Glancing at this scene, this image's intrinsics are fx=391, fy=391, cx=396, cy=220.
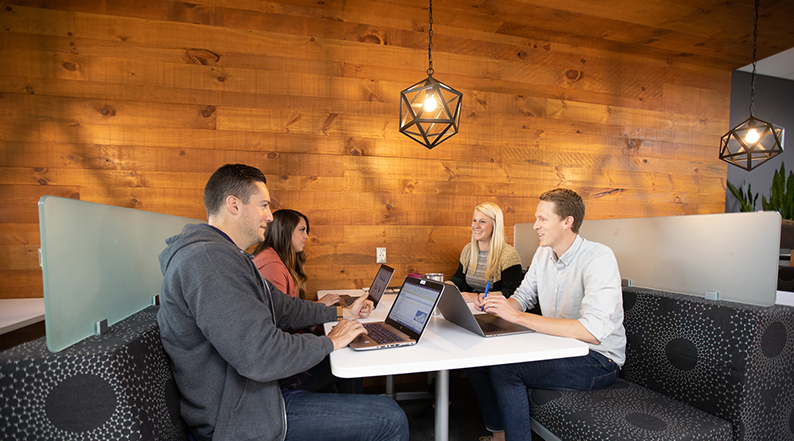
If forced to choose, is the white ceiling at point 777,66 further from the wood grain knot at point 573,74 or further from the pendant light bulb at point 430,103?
the pendant light bulb at point 430,103

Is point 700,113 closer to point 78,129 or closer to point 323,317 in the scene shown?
point 323,317

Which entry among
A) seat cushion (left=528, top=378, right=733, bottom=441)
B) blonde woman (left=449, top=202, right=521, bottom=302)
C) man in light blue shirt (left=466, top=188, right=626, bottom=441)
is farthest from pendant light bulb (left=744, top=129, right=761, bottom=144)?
seat cushion (left=528, top=378, right=733, bottom=441)

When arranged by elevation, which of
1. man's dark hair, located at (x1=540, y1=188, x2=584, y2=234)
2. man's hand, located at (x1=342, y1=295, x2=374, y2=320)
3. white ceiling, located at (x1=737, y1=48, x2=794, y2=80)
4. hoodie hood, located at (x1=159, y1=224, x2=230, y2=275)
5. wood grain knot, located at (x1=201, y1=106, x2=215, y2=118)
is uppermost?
white ceiling, located at (x1=737, y1=48, x2=794, y2=80)

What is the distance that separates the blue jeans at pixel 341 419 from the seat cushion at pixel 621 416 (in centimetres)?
66

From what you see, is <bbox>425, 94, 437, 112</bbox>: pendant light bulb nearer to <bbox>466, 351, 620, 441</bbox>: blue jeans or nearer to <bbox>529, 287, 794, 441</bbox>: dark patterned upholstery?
<bbox>466, 351, 620, 441</bbox>: blue jeans

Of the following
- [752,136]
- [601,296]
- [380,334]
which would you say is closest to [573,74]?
[752,136]

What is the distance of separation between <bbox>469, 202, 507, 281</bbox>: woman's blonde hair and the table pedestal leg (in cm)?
122

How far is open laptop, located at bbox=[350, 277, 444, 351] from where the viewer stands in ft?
4.31

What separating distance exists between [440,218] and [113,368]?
233cm

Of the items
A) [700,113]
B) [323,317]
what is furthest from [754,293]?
[700,113]

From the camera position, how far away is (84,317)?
1088 mm

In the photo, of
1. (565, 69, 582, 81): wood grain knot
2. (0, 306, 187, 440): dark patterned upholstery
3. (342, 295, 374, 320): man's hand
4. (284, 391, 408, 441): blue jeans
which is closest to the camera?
(0, 306, 187, 440): dark patterned upholstery

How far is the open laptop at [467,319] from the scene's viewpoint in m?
1.43

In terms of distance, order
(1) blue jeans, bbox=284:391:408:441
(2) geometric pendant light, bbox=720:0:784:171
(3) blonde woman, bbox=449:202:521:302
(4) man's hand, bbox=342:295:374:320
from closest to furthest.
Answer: (1) blue jeans, bbox=284:391:408:441 → (4) man's hand, bbox=342:295:374:320 → (3) blonde woman, bbox=449:202:521:302 → (2) geometric pendant light, bbox=720:0:784:171
